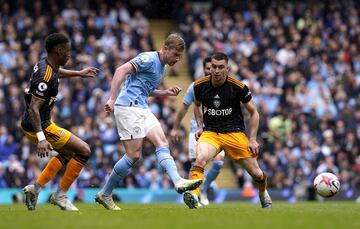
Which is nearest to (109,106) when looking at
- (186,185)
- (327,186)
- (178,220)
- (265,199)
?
(186,185)

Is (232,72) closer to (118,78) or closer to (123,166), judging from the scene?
(123,166)

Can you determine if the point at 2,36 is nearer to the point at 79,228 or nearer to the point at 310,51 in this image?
the point at 310,51

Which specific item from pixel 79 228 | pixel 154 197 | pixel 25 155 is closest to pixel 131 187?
pixel 154 197

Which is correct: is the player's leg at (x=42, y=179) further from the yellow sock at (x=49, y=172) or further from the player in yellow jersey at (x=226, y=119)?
the player in yellow jersey at (x=226, y=119)

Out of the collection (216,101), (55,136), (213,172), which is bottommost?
(213,172)

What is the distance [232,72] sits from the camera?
26.8 metres

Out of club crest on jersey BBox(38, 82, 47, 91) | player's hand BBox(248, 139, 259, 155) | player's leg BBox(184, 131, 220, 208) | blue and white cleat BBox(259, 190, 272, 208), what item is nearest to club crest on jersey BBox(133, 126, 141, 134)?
player's leg BBox(184, 131, 220, 208)

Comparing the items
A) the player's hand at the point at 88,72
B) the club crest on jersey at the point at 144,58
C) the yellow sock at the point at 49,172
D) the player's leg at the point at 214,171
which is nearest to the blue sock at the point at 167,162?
the club crest on jersey at the point at 144,58

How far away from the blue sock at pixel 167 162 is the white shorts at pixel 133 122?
0.37 m

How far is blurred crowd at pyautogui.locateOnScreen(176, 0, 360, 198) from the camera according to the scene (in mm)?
24797

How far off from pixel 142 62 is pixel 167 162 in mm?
1498

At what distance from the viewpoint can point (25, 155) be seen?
2184 centimetres

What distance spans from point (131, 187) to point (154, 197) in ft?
2.72

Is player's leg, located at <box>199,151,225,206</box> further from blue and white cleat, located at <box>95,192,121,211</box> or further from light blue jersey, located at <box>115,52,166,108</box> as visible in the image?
blue and white cleat, located at <box>95,192,121,211</box>
